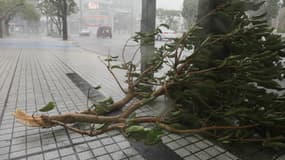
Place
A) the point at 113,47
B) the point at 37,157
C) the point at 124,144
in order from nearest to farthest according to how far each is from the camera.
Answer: the point at 37,157, the point at 124,144, the point at 113,47

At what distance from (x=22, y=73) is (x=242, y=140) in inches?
152

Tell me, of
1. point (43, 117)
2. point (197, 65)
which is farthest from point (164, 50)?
point (43, 117)

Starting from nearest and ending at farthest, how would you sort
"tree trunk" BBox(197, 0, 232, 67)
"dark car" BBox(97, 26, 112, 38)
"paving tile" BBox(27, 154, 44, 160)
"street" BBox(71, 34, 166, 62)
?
"paving tile" BBox(27, 154, 44, 160)
"tree trunk" BBox(197, 0, 232, 67)
"street" BBox(71, 34, 166, 62)
"dark car" BBox(97, 26, 112, 38)

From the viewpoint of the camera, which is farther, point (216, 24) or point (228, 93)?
point (216, 24)

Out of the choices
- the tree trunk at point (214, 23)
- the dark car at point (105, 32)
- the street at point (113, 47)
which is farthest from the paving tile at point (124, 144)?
the dark car at point (105, 32)

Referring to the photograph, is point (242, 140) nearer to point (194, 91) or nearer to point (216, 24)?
point (194, 91)

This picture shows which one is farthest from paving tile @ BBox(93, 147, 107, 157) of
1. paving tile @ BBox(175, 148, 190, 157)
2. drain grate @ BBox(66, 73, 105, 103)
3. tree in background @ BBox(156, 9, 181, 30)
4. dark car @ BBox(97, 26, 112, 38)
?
dark car @ BBox(97, 26, 112, 38)

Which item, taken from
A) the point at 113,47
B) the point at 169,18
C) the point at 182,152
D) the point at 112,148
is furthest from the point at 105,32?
the point at 182,152

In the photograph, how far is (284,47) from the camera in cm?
155

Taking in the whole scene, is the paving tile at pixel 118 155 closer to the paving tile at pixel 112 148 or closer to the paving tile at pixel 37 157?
the paving tile at pixel 112 148

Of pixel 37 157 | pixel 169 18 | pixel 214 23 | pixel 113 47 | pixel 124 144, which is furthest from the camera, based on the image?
pixel 113 47

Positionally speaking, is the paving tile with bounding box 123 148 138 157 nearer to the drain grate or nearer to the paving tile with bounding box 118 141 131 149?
the paving tile with bounding box 118 141 131 149

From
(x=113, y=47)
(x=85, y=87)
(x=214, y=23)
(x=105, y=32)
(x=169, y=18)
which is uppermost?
(x=105, y=32)

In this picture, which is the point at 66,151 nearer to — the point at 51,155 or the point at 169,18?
the point at 51,155
